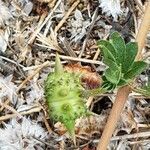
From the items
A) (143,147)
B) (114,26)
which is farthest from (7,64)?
(143,147)

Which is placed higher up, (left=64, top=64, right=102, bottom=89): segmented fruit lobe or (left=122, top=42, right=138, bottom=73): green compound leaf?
(left=122, top=42, right=138, bottom=73): green compound leaf

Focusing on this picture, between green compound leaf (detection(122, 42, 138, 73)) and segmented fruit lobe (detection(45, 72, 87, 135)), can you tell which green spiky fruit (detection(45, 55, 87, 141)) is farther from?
green compound leaf (detection(122, 42, 138, 73))

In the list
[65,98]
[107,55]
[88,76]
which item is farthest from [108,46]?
[88,76]

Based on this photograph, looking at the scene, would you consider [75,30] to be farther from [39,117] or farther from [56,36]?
[39,117]

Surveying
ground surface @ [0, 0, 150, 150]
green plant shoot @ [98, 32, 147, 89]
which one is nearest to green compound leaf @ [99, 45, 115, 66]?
green plant shoot @ [98, 32, 147, 89]

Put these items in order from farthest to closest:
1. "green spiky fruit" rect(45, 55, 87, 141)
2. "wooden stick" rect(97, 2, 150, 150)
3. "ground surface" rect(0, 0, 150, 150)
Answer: "ground surface" rect(0, 0, 150, 150) → "wooden stick" rect(97, 2, 150, 150) → "green spiky fruit" rect(45, 55, 87, 141)

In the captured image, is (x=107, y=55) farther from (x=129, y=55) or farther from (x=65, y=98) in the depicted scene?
(x=65, y=98)
